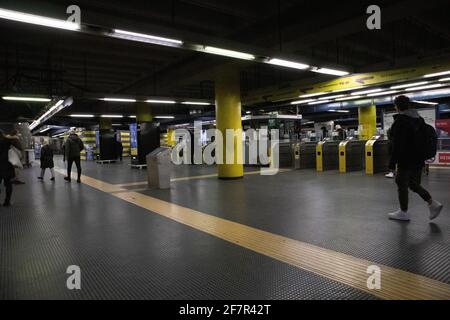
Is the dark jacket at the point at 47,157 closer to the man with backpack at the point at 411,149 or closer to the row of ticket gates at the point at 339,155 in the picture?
the row of ticket gates at the point at 339,155

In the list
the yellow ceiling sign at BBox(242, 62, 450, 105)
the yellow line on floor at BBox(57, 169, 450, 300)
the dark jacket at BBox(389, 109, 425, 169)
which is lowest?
the yellow line on floor at BBox(57, 169, 450, 300)

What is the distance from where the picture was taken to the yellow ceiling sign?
8859 millimetres

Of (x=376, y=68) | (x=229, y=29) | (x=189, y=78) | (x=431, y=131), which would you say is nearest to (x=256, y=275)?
(x=431, y=131)

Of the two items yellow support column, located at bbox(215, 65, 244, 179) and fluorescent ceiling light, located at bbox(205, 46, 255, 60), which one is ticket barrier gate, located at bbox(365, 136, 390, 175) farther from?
fluorescent ceiling light, located at bbox(205, 46, 255, 60)

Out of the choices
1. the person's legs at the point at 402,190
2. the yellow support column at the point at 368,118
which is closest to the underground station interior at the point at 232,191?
the person's legs at the point at 402,190

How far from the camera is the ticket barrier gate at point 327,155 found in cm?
1203

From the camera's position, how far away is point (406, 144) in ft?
13.5

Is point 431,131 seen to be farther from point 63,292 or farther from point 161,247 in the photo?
point 63,292

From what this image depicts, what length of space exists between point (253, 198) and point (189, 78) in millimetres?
5147

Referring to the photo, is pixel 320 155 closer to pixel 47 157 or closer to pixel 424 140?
pixel 424 140

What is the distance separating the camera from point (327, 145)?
40.3 feet

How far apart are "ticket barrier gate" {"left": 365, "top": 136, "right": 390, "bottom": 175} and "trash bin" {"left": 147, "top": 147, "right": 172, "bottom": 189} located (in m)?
6.51

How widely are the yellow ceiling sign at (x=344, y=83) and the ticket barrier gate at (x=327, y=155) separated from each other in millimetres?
2159

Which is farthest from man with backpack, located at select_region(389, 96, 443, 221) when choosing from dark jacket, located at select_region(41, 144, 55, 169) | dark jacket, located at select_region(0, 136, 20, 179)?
dark jacket, located at select_region(41, 144, 55, 169)
